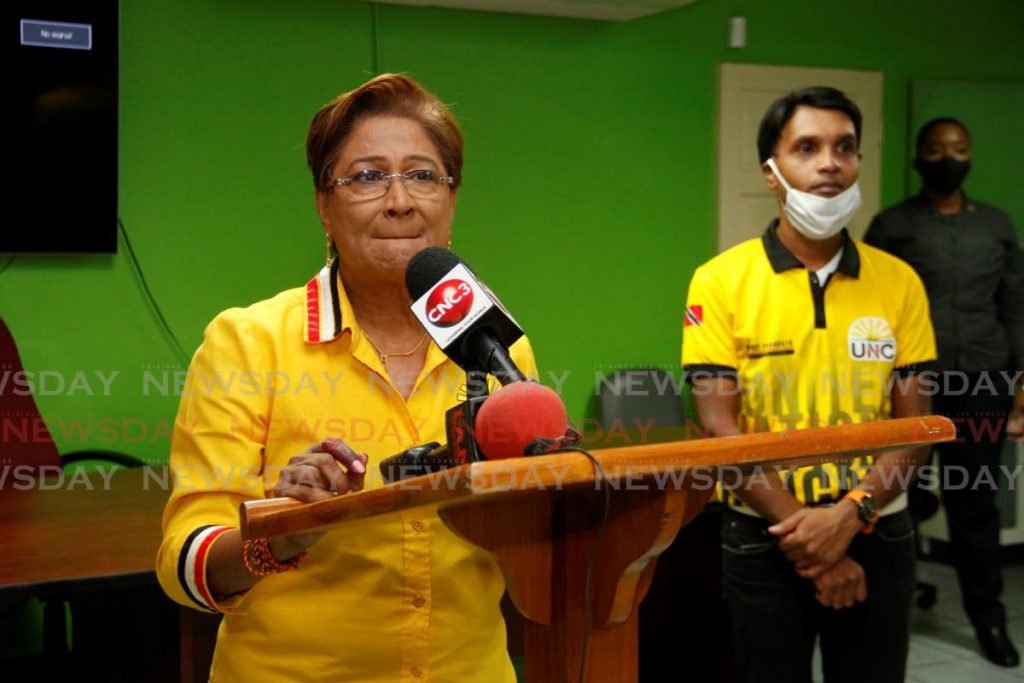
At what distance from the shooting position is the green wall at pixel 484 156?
4.16 m

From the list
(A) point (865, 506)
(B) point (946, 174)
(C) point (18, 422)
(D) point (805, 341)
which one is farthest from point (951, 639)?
(C) point (18, 422)

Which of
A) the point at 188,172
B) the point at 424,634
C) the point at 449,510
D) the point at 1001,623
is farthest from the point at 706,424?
the point at 188,172

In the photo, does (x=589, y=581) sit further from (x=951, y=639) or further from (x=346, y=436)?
(x=951, y=639)

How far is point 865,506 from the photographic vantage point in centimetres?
217

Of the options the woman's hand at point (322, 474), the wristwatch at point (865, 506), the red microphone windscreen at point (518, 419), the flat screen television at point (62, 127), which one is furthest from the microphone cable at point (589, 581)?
the flat screen television at point (62, 127)

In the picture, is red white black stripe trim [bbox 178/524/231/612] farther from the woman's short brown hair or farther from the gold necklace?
the woman's short brown hair

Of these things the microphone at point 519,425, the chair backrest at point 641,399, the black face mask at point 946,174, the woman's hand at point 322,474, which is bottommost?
the chair backrest at point 641,399

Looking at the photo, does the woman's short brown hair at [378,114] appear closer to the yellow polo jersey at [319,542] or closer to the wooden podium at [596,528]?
the yellow polo jersey at [319,542]

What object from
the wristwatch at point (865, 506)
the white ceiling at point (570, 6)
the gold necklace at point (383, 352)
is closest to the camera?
the gold necklace at point (383, 352)

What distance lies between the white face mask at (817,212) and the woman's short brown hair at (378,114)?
3.71ft

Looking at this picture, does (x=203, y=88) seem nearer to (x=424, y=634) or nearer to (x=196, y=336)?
(x=196, y=336)

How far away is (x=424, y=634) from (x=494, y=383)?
338 millimetres

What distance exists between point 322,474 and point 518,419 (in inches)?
9.6

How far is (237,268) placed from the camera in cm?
436
